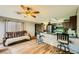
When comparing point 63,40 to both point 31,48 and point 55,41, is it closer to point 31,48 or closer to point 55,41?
point 55,41

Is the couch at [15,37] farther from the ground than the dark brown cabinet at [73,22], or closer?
closer

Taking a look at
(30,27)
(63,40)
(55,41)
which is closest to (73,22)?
(63,40)

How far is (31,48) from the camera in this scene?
189 centimetres

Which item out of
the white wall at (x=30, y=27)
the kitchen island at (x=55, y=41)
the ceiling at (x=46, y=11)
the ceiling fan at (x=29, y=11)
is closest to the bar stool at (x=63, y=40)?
the kitchen island at (x=55, y=41)

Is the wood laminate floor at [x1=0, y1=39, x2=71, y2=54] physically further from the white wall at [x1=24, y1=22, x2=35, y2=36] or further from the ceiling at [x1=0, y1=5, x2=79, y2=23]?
the ceiling at [x1=0, y1=5, x2=79, y2=23]

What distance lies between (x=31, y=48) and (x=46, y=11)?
820 mm

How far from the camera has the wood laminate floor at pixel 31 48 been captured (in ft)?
6.02

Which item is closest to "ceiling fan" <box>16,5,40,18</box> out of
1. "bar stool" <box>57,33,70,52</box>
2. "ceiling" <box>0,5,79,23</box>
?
"ceiling" <box>0,5,79,23</box>

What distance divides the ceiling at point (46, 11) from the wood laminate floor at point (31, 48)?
519 millimetres

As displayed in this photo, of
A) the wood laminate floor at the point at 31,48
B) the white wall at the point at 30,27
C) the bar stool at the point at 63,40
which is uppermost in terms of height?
the white wall at the point at 30,27

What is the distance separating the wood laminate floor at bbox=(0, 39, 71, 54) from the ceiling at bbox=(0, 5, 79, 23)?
1.70 ft

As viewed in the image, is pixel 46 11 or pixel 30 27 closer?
pixel 46 11

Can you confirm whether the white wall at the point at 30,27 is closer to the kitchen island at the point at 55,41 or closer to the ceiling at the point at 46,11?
the ceiling at the point at 46,11
